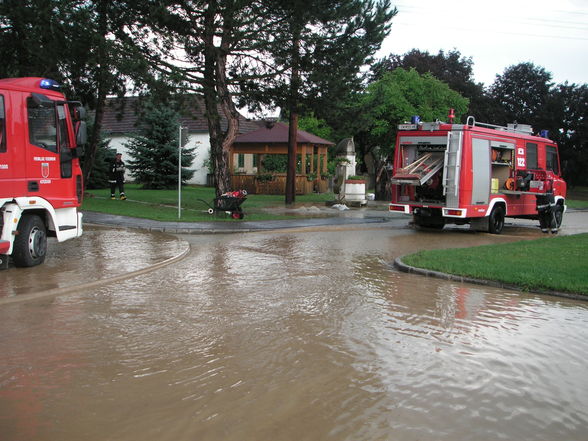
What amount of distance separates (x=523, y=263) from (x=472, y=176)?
21.2 feet

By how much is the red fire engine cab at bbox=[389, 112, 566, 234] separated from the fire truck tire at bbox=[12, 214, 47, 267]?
33.7ft

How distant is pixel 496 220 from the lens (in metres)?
18.7

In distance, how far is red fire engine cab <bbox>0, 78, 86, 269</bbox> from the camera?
9523mm

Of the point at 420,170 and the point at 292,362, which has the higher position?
the point at 420,170

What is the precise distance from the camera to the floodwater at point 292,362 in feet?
14.1

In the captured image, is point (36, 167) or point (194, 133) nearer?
point (36, 167)

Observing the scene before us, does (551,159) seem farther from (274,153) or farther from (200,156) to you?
(200,156)

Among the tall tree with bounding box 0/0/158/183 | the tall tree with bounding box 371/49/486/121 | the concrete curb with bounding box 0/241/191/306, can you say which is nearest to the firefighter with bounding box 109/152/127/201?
the tall tree with bounding box 0/0/158/183

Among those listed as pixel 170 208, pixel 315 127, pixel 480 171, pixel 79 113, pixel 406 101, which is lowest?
pixel 170 208

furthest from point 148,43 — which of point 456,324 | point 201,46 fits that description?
point 456,324

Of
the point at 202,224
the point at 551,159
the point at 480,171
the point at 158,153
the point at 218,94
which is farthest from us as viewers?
the point at 158,153

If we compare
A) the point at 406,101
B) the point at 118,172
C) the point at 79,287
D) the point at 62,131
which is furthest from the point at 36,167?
the point at 406,101

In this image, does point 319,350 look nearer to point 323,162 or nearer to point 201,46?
point 201,46

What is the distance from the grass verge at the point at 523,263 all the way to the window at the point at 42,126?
6758 mm
